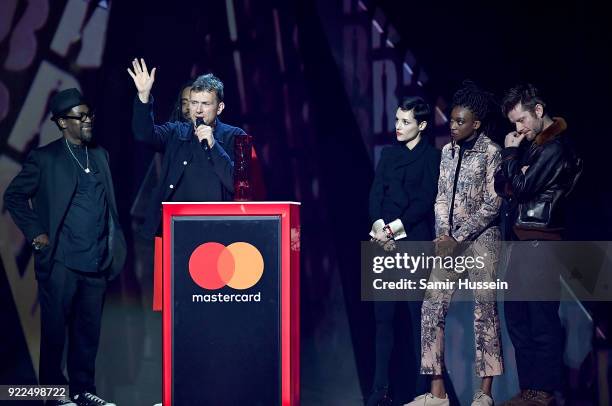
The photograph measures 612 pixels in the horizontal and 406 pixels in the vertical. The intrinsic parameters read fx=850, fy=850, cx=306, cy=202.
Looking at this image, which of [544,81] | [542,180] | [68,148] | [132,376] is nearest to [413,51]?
[544,81]

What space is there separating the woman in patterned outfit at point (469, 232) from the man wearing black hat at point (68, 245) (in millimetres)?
1878

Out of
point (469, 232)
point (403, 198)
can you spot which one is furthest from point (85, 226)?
point (469, 232)

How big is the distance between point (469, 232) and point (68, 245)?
228 centimetres

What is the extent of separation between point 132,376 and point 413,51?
8.44 feet

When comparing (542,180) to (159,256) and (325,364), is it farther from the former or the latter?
(159,256)

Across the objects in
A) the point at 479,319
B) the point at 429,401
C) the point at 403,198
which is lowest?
the point at 429,401

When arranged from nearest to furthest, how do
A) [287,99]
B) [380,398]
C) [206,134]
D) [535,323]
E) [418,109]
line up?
[206,134] → [535,323] → [380,398] → [418,109] → [287,99]

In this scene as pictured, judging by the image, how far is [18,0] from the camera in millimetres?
5113

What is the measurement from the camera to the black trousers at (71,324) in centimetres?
483

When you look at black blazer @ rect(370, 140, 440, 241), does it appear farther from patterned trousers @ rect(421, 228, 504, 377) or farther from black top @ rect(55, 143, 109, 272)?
black top @ rect(55, 143, 109, 272)

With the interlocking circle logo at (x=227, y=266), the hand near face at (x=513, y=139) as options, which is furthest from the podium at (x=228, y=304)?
the hand near face at (x=513, y=139)

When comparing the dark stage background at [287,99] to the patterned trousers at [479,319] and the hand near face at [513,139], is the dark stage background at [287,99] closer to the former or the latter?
the hand near face at [513,139]

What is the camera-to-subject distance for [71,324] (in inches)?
192

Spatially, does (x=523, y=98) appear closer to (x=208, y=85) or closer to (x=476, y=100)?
(x=476, y=100)
